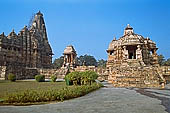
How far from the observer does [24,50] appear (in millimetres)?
35531

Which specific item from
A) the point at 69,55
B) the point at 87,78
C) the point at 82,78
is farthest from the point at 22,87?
the point at 69,55

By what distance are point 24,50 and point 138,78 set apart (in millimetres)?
29399

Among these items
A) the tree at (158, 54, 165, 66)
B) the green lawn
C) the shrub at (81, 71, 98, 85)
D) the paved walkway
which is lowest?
the green lawn

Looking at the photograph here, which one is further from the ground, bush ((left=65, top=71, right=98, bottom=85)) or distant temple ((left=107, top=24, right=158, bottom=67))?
distant temple ((left=107, top=24, right=158, bottom=67))

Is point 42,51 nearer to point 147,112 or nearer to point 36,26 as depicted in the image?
point 36,26

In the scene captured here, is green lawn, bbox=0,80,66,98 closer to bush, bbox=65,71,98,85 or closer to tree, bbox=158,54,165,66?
bush, bbox=65,71,98,85

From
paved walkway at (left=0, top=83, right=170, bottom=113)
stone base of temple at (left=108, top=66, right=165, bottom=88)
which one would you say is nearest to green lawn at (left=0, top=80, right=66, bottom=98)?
paved walkway at (left=0, top=83, right=170, bottom=113)

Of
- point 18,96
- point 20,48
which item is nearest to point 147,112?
point 18,96

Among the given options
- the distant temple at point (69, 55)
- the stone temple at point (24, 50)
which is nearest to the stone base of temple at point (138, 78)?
the distant temple at point (69, 55)

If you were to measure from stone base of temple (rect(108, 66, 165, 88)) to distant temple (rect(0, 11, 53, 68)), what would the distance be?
75.0ft

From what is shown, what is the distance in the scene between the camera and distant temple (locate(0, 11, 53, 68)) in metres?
30.9

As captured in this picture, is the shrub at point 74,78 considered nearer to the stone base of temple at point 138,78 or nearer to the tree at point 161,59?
the stone base of temple at point 138,78

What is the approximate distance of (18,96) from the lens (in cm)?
692

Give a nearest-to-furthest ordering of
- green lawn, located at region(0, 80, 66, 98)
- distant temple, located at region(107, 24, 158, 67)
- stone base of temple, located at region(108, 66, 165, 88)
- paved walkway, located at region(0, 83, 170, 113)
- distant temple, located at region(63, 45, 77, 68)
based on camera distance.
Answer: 1. paved walkway, located at region(0, 83, 170, 113)
2. green lawn, located at region(0, 80, 66, 98)
3. stone base of temple, located at region(108, 66, 165, 88)
4. distant temple, located at region(107, 24, 158, 67)
5. distant temple, located at region(63, 45, 77, 68)
